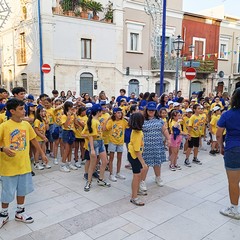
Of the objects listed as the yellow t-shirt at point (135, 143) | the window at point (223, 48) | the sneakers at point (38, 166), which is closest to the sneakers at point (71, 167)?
the sneakers at point (38, 166)

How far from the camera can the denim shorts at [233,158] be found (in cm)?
383

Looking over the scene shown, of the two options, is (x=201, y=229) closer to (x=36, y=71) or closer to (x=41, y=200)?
(x=41, y=200)

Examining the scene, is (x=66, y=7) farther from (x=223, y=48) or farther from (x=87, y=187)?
(x=223, y=48)

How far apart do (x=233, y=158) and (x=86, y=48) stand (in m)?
14.9

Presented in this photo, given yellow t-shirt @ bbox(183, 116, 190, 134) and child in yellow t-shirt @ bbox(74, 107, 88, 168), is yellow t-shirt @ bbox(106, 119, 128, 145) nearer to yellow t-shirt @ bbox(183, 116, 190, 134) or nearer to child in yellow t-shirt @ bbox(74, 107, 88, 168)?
child in yellow t-shirt @ bbox(74, 107, 88, 168)

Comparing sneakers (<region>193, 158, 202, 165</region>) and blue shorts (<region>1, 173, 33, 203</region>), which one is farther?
sneakers (<region>193, 158, 202, 165</region>)

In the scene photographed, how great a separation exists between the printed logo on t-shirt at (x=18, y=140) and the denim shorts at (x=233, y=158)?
9.41 feet

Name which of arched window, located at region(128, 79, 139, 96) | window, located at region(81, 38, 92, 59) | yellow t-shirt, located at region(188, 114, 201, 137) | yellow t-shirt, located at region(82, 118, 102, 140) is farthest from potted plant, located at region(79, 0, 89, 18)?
yellow t-shirt, located at region(82, 118, 102, 140)

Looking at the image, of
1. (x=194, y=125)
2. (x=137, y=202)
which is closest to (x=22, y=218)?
(x=137, y=202)

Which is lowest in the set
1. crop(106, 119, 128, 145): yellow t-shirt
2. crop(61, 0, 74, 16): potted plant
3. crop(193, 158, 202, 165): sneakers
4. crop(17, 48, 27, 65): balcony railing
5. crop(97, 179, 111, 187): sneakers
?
crop(193, 158, 202, 165): sneakers

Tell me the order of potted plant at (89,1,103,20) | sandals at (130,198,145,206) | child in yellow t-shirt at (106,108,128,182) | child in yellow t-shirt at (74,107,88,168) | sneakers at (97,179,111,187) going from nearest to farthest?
sandals at (130,198,145,206) < sneakers at (97,179,111,187) < child in yellow t-shirt at (106,108,128,182) < child in yellow t-shirt at (74,107,88,168) < potted plant at (89,1,103,20)

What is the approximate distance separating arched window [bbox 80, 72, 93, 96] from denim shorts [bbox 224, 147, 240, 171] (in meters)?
14.3

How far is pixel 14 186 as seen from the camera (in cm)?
363

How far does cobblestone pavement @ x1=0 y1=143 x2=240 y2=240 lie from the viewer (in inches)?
139
